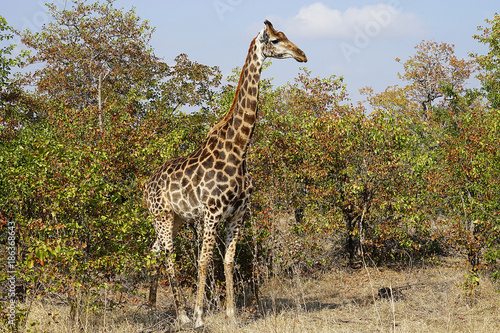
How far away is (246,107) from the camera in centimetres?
840

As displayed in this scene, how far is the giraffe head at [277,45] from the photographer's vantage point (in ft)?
26.3

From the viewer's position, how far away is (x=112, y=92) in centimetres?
2136

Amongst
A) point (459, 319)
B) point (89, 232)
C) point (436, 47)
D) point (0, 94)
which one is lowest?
point (459, 319)

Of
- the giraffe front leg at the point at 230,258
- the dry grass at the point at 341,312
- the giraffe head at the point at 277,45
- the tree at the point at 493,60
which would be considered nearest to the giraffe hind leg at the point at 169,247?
the dry grass at the point at 341,312

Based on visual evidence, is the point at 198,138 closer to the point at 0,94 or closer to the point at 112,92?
the point at 0,94

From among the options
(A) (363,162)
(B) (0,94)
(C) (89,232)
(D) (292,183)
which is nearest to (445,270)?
(A) (363,162)

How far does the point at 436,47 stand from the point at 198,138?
30.5 metres

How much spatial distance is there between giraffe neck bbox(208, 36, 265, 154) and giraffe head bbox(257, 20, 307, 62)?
0.14 metres

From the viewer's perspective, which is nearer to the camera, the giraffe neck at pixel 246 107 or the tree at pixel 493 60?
the giraffe neck at pixel 246 107

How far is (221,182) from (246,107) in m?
1.36

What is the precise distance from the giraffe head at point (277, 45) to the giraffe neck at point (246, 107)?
0.47ft

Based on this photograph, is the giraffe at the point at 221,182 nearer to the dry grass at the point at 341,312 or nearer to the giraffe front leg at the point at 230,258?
the giraffe front leg at the point at 230,258

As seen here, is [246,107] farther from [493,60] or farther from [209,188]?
[493,60]

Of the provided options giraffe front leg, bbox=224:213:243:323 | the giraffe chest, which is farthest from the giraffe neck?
giraffe front leg, bbox=224:213:243:323
